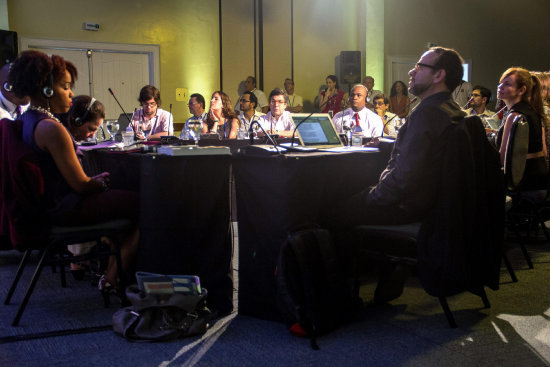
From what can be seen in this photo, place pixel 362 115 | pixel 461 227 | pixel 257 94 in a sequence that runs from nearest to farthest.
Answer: pixel 461 227, pixel 362 115, pixel 257 94

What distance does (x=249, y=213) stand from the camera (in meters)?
2.38

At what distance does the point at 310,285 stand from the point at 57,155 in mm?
1222

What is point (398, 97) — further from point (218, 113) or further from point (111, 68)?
point (111, 68)

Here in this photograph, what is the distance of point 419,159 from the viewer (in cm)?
220

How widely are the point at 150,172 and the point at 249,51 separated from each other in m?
6.94

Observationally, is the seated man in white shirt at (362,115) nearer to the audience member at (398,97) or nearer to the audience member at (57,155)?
the audience member at (398,97)

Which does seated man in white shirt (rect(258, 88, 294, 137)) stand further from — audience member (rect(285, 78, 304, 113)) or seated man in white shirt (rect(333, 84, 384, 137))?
audience member (rect(285, 78, 304, 113))

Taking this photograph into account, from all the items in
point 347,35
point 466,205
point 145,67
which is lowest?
point 466,205

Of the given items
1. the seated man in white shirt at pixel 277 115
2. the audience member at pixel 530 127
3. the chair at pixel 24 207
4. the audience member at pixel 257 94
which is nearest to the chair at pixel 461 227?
the audience member at pixel 530 127

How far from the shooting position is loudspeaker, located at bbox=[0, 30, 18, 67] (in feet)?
20.6

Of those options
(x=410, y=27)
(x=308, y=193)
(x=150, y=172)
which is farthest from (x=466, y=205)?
(x=410, y=27)

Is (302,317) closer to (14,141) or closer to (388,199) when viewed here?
(388,199)

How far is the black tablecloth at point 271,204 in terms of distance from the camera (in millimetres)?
2266

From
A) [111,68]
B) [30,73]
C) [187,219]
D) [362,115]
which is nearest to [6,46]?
[111,68]
